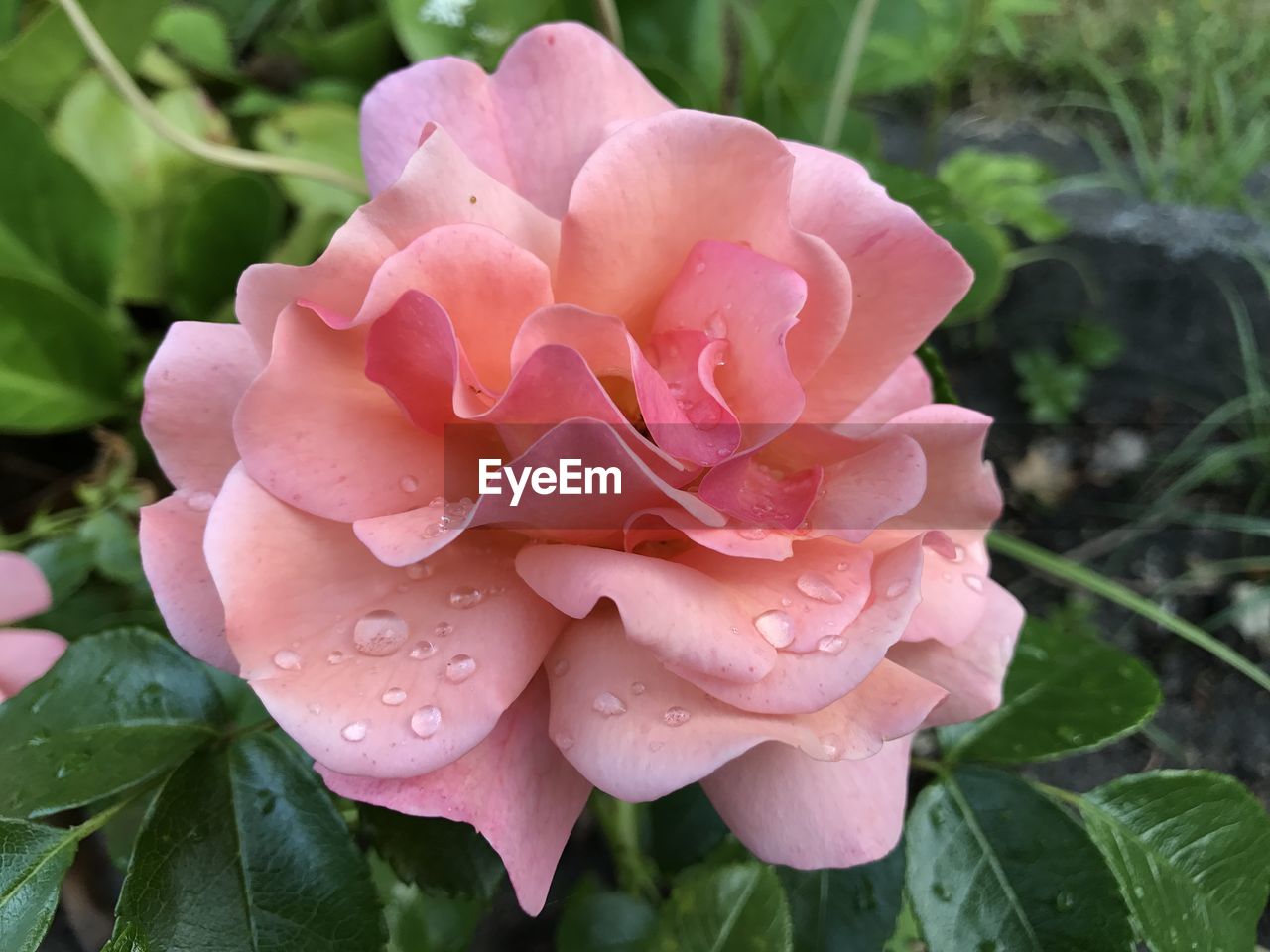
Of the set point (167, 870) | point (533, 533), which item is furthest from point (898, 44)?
point (167, 870)

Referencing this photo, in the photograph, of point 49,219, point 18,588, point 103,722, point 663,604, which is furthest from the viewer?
point 49,219

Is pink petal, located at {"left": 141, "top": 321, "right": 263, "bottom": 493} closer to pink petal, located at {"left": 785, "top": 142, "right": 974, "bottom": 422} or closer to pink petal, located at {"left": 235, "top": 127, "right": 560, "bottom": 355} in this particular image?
pink petal, located at {"left": 235, "top": 127, "right": 560, "bottom": 355}

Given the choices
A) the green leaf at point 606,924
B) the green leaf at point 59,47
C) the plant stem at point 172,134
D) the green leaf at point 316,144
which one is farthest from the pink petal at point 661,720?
the green leaf at point 59,47

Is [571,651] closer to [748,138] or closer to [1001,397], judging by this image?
[748,138]

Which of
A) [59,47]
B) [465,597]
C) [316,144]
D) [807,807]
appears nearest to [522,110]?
[465,597]

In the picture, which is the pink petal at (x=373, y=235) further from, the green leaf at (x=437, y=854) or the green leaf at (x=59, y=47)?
the green leaf at (x=59, y=47)

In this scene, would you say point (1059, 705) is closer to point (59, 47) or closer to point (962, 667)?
point (962, 667)
